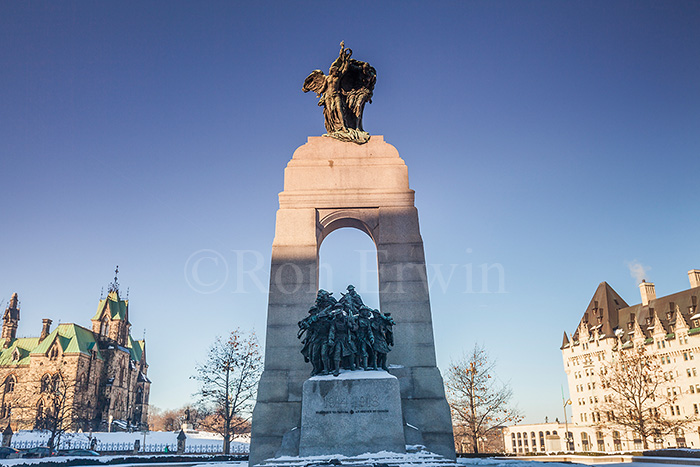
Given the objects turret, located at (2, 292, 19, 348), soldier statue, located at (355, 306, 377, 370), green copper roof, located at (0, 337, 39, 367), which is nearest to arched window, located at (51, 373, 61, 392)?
green copper roof, located at (0, 337, 39, 367)

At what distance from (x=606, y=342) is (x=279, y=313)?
7524 centimetres

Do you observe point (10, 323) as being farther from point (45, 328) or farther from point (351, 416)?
point (351, 416)

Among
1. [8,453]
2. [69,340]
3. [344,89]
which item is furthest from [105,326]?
[344,89]

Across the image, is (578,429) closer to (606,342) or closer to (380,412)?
(606,342)

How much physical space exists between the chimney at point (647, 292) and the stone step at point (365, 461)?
80432 mm

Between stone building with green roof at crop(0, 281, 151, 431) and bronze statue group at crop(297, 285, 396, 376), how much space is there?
72.9 meters

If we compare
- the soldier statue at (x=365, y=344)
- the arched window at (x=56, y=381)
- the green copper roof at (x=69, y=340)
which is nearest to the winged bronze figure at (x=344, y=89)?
the soldier statue at (x=365, y=344)

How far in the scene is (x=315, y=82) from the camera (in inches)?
848

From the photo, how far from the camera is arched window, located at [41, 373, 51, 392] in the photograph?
8019 cm

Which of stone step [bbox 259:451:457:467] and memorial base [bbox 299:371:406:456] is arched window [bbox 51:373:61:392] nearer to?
memorial base [bbox 299:371:406:456]

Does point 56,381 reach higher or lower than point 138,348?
lower

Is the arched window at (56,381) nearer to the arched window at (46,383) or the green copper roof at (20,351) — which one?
the arched window at (46,383)

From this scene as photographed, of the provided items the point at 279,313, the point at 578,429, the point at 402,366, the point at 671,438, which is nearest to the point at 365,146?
the point at 279,313

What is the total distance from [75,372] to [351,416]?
3380 inches
